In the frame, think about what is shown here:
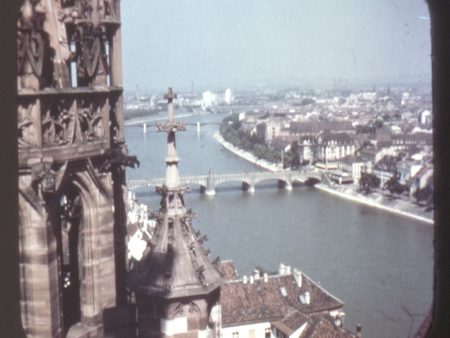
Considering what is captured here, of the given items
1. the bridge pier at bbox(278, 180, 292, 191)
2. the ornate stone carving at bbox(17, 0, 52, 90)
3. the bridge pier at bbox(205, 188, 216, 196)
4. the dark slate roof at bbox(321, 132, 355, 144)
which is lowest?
the bridge pier at bbox(278, 180, 292, 191)

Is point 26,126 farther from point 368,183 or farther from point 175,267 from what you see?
point 368,183

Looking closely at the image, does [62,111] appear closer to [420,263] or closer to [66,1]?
[66,1]

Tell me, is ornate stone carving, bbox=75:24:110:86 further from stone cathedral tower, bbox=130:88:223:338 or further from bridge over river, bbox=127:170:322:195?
bridge over river, bbox=127:170:322:195

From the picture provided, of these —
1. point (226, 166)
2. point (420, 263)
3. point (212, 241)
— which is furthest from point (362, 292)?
point (226, 166)

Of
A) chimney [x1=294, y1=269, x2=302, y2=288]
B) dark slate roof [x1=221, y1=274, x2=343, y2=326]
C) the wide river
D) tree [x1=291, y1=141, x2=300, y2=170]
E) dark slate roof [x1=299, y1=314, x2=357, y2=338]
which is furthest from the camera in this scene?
tree [x1=291, y1=141, x2=300, y2=170]

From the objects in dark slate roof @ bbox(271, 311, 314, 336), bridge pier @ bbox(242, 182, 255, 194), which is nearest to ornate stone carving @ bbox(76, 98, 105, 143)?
dark slate roof @ bbox(271, 311, 314, 336)

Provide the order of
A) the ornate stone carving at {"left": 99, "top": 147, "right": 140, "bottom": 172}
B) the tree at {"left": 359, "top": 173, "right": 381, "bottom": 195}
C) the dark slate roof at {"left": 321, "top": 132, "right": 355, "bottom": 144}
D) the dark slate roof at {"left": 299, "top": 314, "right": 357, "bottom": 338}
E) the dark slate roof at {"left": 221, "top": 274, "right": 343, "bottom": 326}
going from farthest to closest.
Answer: the dark slate roof at {"left": 321, "top": 132, "right": 355, "bottom": 144} < the tree at {"left": 359, "top": 173, "right": 381, "bottom": 195} < the dark slate roof at {"left": 221, "top": 274, "right": 343, "bottom": 326} < the dark slate roof at {"left": 299, "top": 314, "right": 357, "bottom": 338} < the ornate stone carving at {"left": 99, "top": 147, "right": 140, "bottom": 172}

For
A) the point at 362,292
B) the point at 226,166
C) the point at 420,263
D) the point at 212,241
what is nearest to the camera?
the point at 362,292
